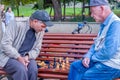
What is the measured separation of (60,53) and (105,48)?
5.51 feet

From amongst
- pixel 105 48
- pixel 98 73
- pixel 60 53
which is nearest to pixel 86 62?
pixel 98 73

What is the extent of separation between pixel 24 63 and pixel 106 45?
4.18ft

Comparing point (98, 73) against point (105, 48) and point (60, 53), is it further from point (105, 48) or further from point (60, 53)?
point (60, 53)

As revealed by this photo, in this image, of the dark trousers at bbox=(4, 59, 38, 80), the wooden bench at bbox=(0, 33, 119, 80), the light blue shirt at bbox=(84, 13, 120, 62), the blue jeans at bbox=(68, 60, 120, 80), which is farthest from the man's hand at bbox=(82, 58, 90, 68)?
the dark trousers at bbox=(4, 59, 38, 80)

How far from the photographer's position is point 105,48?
4.61 metres

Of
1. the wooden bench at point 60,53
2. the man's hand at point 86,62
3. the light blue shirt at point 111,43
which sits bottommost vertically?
the wooden bench at point 60,53

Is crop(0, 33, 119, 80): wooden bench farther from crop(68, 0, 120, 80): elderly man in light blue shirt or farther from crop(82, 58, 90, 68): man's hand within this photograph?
crop(68, 0, 120, 80): elderly man in light blue shirt

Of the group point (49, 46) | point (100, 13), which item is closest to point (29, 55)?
point (49, 46)

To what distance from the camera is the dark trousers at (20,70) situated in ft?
17.0

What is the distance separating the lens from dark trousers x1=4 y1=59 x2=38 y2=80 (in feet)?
17.0

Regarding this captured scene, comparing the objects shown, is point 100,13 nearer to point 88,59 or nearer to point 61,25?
point 88,59

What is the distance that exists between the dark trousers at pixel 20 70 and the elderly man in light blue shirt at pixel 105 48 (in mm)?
753

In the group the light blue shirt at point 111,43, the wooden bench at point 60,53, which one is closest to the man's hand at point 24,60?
the wooden bench at point 60,53

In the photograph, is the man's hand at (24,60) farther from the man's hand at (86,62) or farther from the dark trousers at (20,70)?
the man's hand at (86,62)
